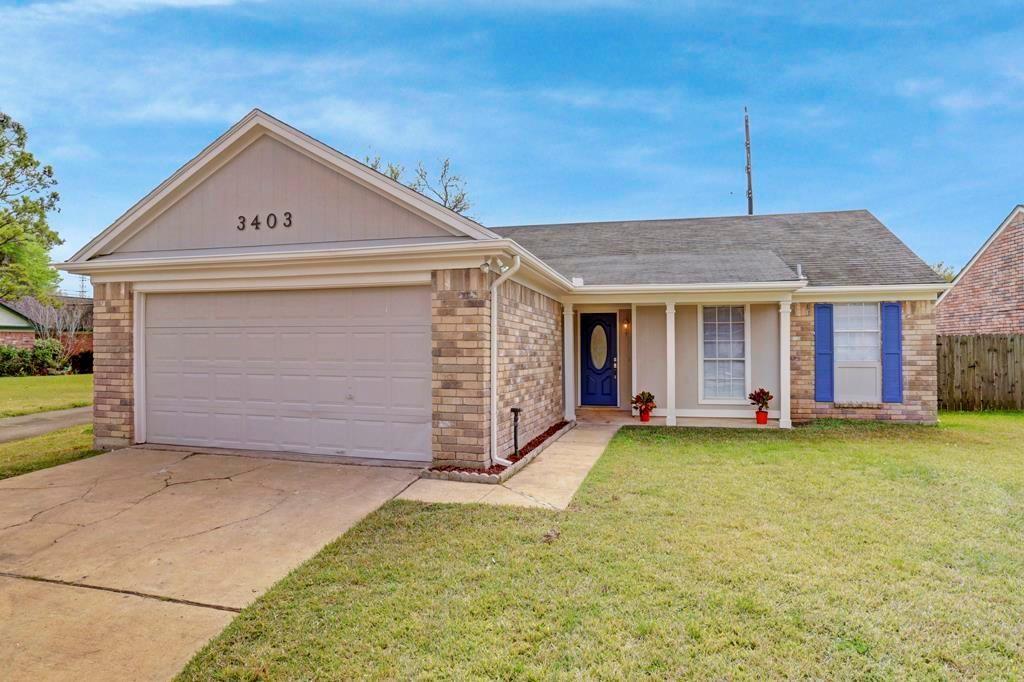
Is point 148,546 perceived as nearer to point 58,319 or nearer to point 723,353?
point 723,353

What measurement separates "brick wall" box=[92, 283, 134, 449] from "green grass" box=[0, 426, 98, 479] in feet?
1.28

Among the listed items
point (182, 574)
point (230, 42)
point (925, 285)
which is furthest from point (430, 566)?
point (230, 42)

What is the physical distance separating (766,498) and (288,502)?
15.2 ft

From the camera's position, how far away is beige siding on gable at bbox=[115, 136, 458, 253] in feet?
22.1

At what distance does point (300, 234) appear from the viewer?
6980 mm

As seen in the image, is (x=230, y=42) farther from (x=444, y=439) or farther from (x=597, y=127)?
(x=597, y=127)

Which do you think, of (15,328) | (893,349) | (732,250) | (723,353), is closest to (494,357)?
(723,353)

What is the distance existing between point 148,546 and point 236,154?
5107mm

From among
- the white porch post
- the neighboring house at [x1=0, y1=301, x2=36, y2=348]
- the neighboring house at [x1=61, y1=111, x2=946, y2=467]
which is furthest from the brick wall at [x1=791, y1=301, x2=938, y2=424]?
the neighboring house at [x1=0, y1=301, x2=36, y2=348]

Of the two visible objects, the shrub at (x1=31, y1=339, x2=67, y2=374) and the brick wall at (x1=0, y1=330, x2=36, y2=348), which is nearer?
the shrub at (x1=31, y1=339, x2=67, y2=374)

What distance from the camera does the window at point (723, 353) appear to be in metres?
10.3

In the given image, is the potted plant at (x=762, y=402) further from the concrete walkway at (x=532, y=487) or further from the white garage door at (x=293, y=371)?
the white garage door at (x=293, y=371)

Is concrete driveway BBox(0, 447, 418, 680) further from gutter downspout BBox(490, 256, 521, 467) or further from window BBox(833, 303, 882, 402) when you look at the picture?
window BBox(833, 303, 882, 402)

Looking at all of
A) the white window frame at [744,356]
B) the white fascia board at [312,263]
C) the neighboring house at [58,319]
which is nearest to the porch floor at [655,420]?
the white window frame at [744,356]
